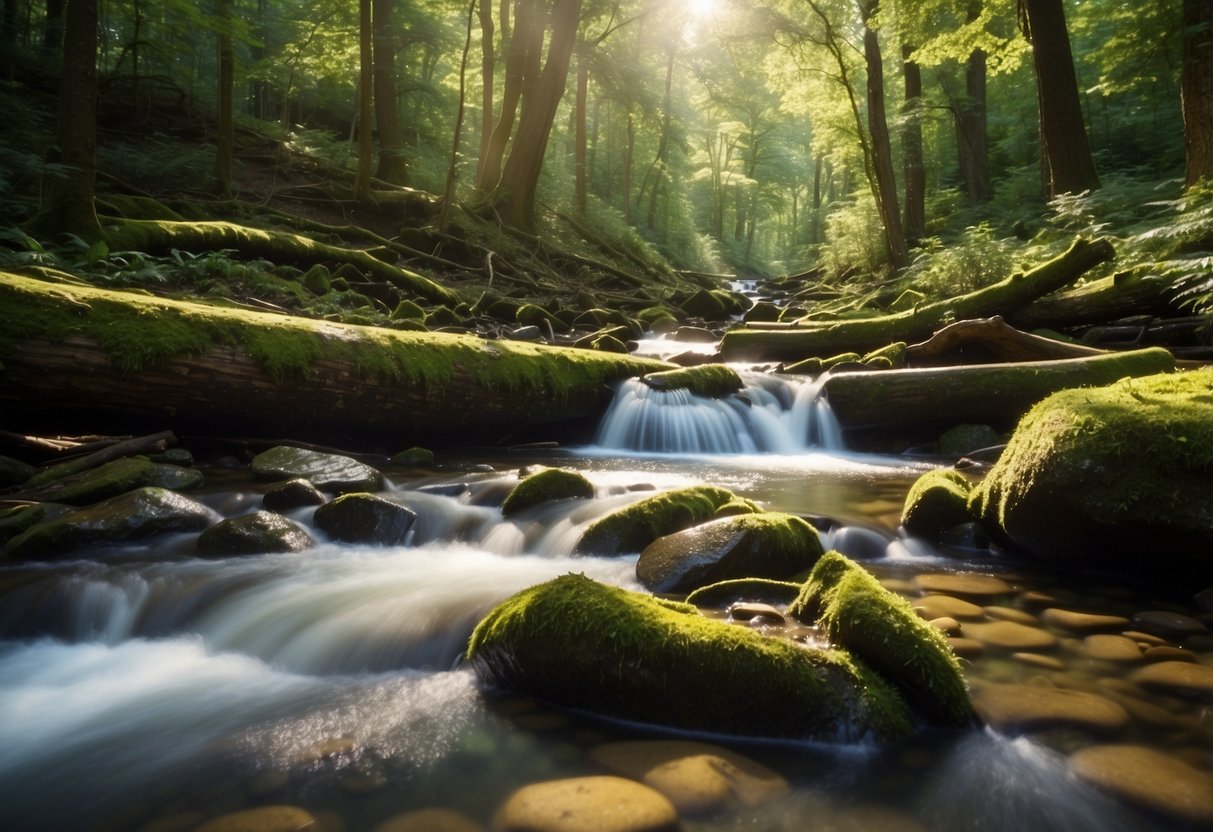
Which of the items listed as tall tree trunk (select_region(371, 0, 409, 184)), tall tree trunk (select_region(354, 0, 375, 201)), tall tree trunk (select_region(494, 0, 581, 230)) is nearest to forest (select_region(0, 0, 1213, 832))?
tall tree trunk (select_region(354, 0, 375, 201))

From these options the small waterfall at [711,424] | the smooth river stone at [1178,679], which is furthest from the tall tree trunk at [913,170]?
the smooth river stone at [1178,679]

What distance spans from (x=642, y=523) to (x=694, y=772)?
2.40 metres

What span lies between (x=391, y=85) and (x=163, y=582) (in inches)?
778

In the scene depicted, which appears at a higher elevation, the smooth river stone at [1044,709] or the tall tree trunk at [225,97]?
the tall tree trunk at [225,97]

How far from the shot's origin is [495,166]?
2053cm

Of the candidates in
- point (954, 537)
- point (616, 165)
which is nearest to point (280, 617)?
point (954, 537)

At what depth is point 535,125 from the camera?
19.2 metres

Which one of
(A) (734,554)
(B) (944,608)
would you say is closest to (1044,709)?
(B) (944,608)

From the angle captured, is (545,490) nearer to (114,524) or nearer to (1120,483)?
(114,524)

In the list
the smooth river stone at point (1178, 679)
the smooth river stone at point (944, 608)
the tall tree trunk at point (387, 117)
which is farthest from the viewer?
the tall tree trunk at point (387, 117)

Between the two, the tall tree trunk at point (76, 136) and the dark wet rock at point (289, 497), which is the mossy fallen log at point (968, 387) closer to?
the dark wet rock at point (289, 497)

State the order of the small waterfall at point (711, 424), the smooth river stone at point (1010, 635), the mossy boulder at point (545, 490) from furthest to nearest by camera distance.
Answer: the small waterfall at point (711, 424) → the mossy boulder at point (545, 490) → the smooth river stone at point (1010, 635)

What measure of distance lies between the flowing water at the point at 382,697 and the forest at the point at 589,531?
20 mm

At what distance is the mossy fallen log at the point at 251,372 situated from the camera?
5086 mm
